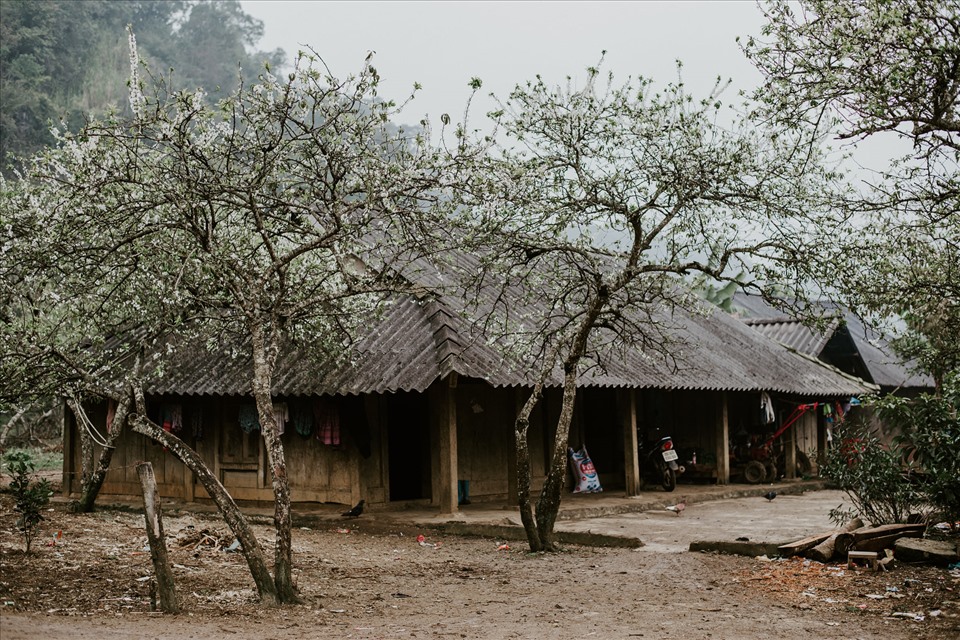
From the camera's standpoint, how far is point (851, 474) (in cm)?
1055

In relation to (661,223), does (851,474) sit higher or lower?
lower

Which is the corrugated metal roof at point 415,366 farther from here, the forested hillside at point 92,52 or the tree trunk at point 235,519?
the forested hillside at point 92,52

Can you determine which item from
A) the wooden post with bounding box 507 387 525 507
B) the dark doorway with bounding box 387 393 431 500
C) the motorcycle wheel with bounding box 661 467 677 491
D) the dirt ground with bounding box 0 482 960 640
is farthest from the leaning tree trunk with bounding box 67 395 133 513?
the motorcycle wheel with bounding box 661 467 677 491

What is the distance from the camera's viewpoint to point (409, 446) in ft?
51.5

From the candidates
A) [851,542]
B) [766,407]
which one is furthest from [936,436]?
[766,407]

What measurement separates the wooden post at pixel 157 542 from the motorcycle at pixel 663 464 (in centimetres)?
1128

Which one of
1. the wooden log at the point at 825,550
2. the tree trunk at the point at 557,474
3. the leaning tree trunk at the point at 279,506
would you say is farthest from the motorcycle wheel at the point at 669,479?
the leaning tree trunk at the point at 279,506

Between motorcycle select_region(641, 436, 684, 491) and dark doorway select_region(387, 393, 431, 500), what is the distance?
447 centimetres

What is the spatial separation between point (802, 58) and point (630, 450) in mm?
9562

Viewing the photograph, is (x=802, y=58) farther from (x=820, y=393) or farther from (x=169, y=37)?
(x=169, y=37)

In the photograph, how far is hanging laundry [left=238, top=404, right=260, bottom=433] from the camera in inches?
588

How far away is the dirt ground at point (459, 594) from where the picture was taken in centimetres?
731

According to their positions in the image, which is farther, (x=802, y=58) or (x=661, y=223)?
(x=661, y=223)

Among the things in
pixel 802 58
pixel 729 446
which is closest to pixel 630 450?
pixel 729 446
